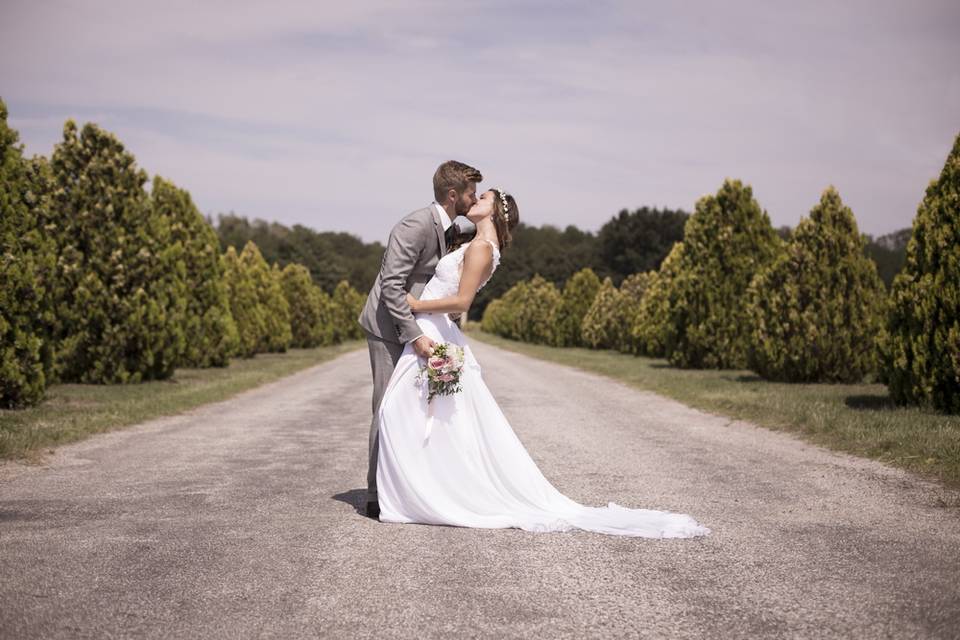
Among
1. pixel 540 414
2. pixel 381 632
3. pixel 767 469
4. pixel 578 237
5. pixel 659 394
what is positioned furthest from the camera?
pixel 578 237

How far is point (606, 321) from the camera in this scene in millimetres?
43750

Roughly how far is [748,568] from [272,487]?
4.16 metres

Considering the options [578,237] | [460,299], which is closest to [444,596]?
[460,299]

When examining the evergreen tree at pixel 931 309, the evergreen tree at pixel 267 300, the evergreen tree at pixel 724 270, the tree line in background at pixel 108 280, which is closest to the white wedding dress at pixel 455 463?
the tree line in background at pixel 108 280

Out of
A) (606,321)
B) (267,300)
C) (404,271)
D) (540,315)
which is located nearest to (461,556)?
(404,271)

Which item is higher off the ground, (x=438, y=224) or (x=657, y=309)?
(x=438, y=224)

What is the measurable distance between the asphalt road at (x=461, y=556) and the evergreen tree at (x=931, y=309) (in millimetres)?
3741

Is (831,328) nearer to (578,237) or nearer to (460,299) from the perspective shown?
(460,299)

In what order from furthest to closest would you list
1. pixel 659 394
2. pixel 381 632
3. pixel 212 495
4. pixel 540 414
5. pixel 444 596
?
pixel 659 394, pixel 540 414, pixel 212 495, pixel 444 596, pixel 381 632

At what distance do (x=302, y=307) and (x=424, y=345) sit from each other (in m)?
40.1

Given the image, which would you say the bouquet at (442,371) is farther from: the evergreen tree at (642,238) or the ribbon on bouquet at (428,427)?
the evergreen tree at (642,238)

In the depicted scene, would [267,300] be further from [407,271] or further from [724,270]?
[407,271]

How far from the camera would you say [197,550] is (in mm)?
5133

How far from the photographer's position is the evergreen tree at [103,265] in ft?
60.7
